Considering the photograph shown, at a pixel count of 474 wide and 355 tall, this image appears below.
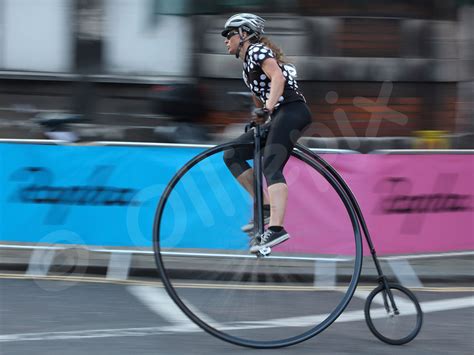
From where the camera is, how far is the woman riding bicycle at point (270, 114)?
5.60m

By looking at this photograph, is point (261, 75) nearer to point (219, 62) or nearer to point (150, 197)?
point (150, 197)

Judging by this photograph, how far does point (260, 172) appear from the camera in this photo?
574 cm

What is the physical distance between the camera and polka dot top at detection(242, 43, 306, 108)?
5609mm

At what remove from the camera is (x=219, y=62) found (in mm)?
11688

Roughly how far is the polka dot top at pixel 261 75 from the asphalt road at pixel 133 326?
151 cm

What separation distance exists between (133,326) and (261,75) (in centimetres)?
205

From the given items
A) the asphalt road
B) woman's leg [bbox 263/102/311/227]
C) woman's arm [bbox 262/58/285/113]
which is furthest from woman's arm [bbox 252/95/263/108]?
the asphalt road

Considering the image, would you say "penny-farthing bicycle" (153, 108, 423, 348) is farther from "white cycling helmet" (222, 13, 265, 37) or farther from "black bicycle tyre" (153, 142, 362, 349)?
"white cycling helmet" (222, 13, 265, 37)

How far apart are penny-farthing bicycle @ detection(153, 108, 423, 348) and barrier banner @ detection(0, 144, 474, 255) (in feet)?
1.52

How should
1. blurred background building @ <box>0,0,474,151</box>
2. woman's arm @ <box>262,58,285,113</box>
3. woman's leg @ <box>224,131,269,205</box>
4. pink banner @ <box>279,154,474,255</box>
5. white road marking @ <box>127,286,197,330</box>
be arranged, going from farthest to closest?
blurred background building @ <box>0,0,474,151</box> < pink banner @ <box>279,154,474,255</box> < white road marking @ <box>127,286,197,330</box> < woman's leg @ <box>224,131,269,205</box> < woman's arm @ <box>262,58,285,113</box>

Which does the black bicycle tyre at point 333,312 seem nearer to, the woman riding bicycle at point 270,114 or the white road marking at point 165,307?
the woman riding bicycle at point 270,114

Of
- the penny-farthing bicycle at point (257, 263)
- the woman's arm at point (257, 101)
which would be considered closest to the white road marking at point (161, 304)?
the penny-farthing bicycle at point (257, 263)

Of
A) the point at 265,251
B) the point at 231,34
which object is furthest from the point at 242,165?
the point at 231,34

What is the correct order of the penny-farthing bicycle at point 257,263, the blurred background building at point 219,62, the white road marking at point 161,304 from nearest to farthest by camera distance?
the penny-farthing bicycle at point 257,263 → the white road marking at point 161,304 → the blurred background building at point 219,62
